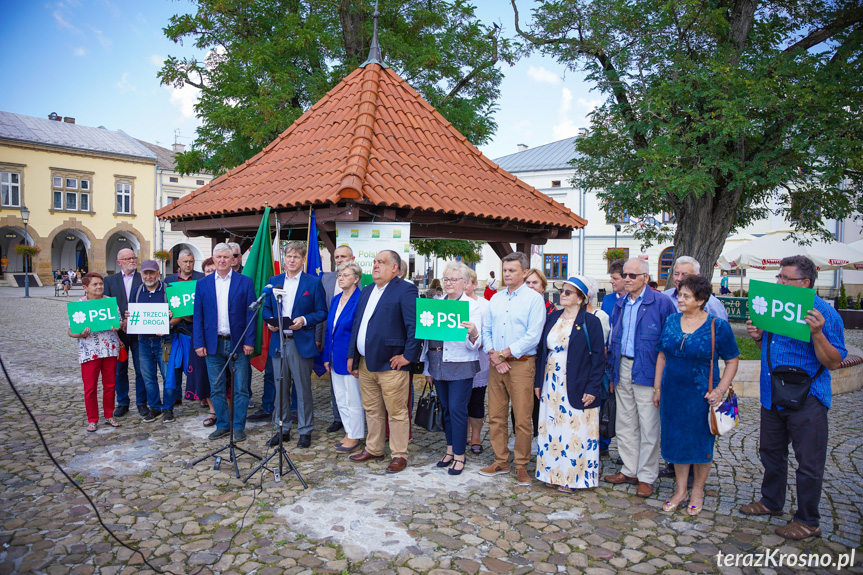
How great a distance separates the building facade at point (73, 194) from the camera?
117 feet

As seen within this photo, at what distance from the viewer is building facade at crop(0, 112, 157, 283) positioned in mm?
35688

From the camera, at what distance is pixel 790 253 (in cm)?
1609

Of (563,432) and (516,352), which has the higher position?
(516,352)

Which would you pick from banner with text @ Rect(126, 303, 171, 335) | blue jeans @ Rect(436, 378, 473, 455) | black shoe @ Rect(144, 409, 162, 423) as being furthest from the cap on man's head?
blue jeans @ Rect(436, 378, 473, 455)

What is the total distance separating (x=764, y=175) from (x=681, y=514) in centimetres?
854

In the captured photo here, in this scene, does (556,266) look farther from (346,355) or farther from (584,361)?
(584,361)

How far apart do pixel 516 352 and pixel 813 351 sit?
6.86 feet

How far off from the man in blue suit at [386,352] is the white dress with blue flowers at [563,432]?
1.24 metres

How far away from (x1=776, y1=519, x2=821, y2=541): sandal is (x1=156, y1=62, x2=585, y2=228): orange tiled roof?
4.89 m

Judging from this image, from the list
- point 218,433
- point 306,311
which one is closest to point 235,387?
point 218,433

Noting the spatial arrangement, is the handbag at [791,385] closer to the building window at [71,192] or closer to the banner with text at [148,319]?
the banner with text at [148,319]

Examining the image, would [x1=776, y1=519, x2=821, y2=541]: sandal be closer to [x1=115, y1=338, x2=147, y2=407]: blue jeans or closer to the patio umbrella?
[x1=115, y1=338, x2=147, y2=407]: blue jeans

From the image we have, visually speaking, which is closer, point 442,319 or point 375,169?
point 442,319

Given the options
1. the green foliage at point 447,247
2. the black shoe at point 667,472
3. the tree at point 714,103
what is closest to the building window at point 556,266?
the green foliage at point 447,247
